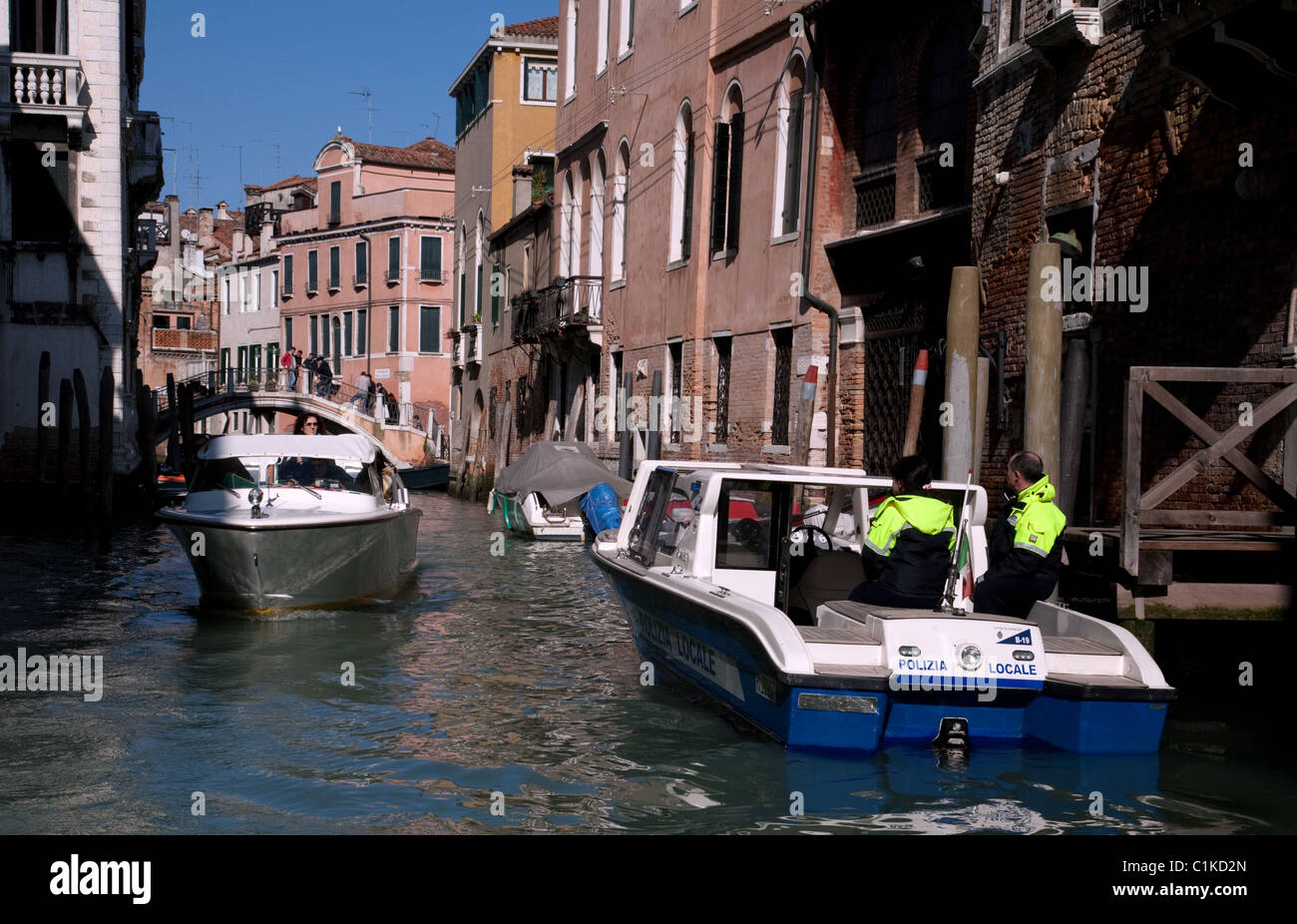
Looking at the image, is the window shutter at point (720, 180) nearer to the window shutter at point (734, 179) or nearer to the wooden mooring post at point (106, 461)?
the window shutter at point (734, 179)

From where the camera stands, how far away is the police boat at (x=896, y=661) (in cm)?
707

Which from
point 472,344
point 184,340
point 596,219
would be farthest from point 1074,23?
point 184,340

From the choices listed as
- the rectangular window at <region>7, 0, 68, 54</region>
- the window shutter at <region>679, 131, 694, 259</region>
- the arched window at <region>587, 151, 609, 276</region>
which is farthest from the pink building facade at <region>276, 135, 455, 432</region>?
the window shutter at <region>679, 131, 694, 259</region>

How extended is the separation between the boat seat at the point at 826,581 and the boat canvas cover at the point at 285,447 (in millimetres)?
6080

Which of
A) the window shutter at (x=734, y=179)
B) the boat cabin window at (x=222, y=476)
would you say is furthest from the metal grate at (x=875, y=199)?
the boat cabin window at (x=222, y=476)

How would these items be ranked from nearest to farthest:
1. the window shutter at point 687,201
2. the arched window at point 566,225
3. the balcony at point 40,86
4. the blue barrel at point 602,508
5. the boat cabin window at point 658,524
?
the boat cabin window at point 658,524 < the blue barrel at point 602,508 < the balcony at point 40,86 < the window shutter at point 687,201 < the arched window at point 566,225

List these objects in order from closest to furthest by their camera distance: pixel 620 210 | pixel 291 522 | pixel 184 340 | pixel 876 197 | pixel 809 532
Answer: pixel 809 532
pixel 291 522
pixel 876 197
pixel 620 210
pixel 184 340

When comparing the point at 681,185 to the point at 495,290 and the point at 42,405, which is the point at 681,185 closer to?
the point at 42,405

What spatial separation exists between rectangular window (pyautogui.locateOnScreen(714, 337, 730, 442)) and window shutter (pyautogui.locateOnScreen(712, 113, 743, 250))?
1.40 metres

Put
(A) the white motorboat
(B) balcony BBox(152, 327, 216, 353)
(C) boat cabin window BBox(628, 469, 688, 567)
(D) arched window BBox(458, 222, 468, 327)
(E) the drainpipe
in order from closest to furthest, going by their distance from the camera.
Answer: (C) boat cabin window BBox(628, 469, 688, 567), (A) the white motorboat, (E) the drainpipe, (D) arched window BBox(458, 222, 468, 327), (B) balcony BBox(152, 327, 216, 353)

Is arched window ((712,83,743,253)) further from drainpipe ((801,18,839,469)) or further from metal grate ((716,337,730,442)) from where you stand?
drainpipe ((801,18,839,469))

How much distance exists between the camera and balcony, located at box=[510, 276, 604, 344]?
28.0 metres

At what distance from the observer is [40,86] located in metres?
22.6

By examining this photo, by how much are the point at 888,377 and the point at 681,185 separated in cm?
757
